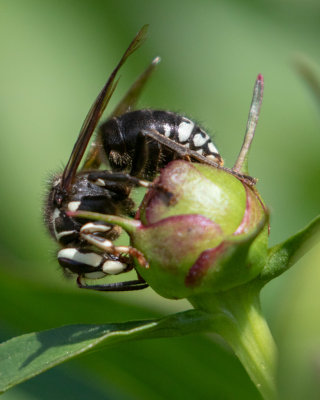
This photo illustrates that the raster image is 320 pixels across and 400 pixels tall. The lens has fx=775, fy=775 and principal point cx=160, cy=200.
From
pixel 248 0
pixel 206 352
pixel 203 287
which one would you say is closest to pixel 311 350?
pixel 203 287

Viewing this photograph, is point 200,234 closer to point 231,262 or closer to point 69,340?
point 231,262

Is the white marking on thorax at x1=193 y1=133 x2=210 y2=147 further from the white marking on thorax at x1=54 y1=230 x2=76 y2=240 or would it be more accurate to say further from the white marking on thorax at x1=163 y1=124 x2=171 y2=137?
the white marking on thorax at x1=54 y1=230 x2=76 y2=240

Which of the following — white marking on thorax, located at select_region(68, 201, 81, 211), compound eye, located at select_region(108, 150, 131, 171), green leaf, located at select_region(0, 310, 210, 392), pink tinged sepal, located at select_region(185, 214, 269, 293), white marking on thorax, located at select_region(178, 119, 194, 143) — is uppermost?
white marking on thorax, located at select_region(178, 119, 194, 143)

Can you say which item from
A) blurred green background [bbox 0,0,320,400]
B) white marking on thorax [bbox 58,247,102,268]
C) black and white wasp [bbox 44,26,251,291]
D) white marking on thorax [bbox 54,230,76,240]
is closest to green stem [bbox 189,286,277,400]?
black and white wasp [bbox 44,26,251,291]

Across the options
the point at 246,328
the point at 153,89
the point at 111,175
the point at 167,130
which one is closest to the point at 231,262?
the point at 246,328

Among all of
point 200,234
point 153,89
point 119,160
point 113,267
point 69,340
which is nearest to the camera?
point 200,234
